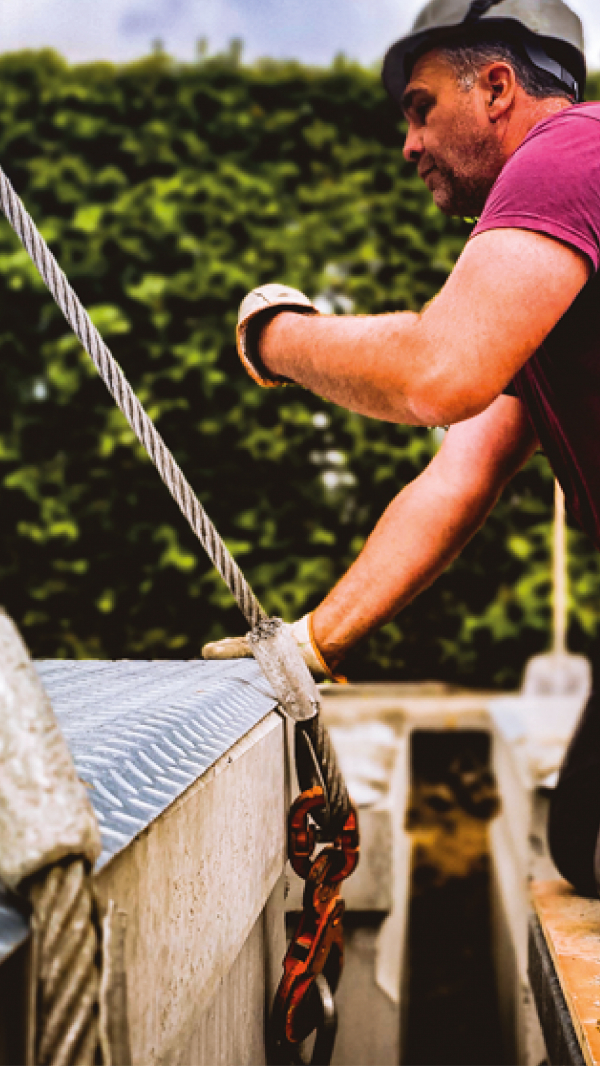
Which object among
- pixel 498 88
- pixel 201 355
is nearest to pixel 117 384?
pixel 498 88

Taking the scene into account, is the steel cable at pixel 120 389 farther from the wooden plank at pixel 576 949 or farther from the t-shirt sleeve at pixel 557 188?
the wooden plank at pixel 576 949

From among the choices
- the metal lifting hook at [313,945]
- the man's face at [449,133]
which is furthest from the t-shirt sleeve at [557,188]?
the metal lifting hook at [313,945]

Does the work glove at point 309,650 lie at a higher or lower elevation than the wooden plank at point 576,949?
higher

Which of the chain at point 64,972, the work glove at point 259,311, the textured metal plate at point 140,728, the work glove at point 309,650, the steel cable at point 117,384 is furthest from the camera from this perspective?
the work glove at point 309,650

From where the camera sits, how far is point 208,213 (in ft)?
12.0

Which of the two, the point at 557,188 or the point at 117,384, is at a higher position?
the point at 557,188

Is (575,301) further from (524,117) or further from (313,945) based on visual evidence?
(313,945)

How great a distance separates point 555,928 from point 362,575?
0.76 metres

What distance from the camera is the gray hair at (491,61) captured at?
1.55 metres

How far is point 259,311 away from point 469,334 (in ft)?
1.16

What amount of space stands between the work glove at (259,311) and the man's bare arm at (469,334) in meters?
0.13

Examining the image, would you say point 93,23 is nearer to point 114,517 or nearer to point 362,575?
point 114,517

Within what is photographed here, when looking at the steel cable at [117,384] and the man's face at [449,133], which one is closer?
the steel cable at [117,384]

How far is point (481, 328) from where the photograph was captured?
1.21m
